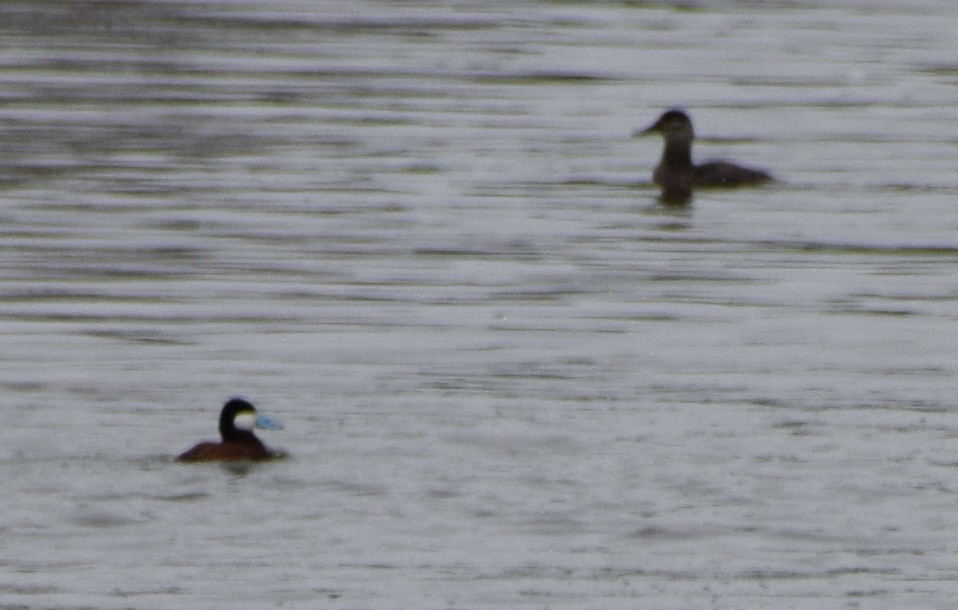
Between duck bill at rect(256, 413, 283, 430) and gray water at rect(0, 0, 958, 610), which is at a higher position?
duck bill at rect(256, 413, 283, 430)

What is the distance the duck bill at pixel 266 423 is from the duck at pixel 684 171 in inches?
384

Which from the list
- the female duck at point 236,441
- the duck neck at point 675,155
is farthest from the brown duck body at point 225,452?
the duck neck at point 675,155

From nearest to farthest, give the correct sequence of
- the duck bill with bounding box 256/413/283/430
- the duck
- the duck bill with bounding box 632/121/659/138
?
the duck bill with bounding box 256/413/283/430
the duck
the duck bill with bounding box 632/121/659/138

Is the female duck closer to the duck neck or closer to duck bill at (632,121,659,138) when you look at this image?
the duck neck

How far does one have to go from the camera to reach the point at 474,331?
15156 millimetres

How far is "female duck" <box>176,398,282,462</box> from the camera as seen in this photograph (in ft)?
37.7

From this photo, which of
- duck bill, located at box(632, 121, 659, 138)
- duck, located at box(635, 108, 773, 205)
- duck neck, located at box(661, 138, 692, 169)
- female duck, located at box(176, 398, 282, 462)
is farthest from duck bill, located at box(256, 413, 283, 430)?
duck bill, located at box(632, 121, 659, 138)

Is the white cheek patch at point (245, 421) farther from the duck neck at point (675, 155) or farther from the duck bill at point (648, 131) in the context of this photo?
the duck bill at point (648, 131)

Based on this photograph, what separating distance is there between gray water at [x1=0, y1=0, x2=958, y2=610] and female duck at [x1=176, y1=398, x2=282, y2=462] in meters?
0.08

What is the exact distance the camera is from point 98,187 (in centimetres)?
2094

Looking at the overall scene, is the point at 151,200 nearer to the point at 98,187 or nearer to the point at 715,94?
the point at 98,187

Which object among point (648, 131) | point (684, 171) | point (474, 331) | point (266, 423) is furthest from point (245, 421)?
point (648, 131)

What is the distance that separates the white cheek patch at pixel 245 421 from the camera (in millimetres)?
11672

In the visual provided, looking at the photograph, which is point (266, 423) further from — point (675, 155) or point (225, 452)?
point (675, 155)
